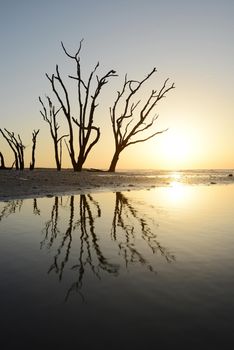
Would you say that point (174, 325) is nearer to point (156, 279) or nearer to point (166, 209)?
point (156, 279)

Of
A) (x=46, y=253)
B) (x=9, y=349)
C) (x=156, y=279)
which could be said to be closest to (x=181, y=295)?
(x=156, y=279)

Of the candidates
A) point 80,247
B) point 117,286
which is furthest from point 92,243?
point 117,286

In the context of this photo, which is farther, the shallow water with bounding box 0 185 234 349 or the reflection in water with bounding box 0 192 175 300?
the reflection in water with bounding box 0 192 175 300

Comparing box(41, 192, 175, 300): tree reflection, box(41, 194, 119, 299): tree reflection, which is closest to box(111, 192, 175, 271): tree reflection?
box(41, 192, 175, 300): tree reflection

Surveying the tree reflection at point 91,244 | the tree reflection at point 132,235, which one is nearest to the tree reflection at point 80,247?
the tree reflection at point 91,244

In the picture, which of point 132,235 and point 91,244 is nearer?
A: point 91,244

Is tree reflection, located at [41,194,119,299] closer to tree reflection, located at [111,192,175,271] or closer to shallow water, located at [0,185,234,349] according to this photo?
shallow water, located at [0,185,234,349]

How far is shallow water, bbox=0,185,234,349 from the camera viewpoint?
2.06 metres

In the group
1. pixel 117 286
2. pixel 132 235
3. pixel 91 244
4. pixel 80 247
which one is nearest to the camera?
pixel 117 286

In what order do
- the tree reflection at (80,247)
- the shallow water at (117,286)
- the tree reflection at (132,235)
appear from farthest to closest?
the tree reflection at (132,235)
the tree reflection at (80,247)
the shallow water at (117,286)

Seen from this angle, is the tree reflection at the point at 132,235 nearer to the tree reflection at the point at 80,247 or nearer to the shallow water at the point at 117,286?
the shallow water at the point at 117,286

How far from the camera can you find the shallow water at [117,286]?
2064 mm

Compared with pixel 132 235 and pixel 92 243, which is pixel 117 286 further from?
pixel 132 235

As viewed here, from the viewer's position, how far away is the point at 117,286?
9.59 feet
